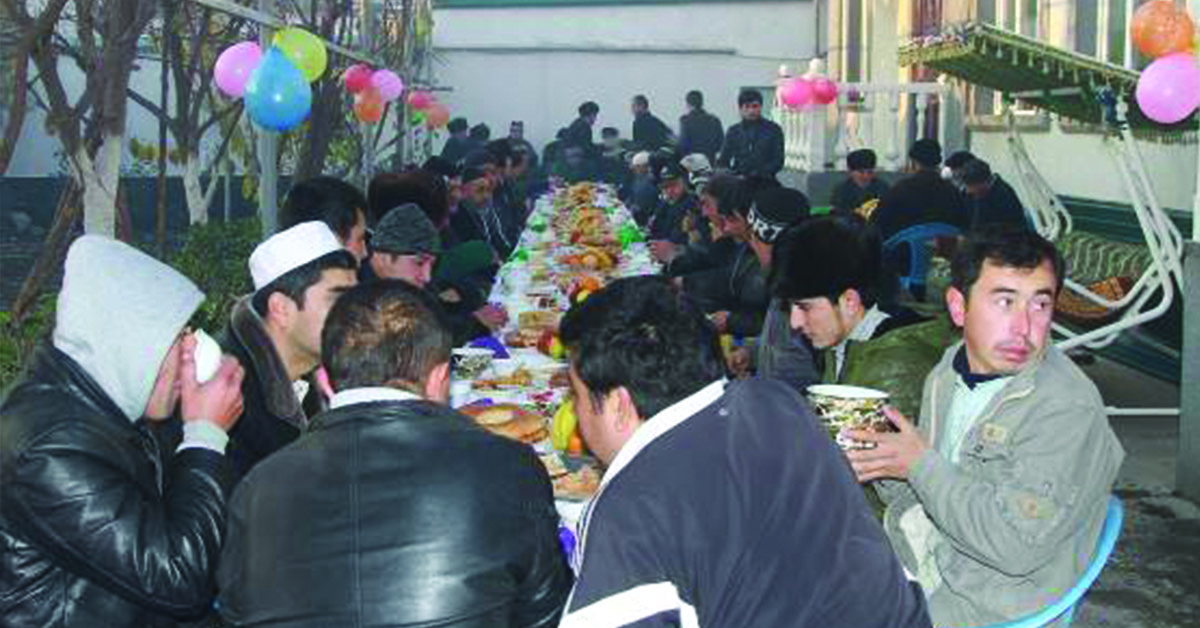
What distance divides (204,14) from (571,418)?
705 centimetres

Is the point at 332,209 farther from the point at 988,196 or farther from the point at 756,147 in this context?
the point at 756,147

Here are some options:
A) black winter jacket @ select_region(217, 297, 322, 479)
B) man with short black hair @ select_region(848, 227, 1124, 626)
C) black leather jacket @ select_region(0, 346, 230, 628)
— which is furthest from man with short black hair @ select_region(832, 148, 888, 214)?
black leather jacket @ select_region(0, 346, 230, 628)

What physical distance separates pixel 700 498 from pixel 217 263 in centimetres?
844

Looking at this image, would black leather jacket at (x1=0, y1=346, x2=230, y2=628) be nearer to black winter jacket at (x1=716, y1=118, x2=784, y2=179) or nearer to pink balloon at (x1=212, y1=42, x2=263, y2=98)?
pink balloon at (x1=212, y1=42, x2=263, y2=98)

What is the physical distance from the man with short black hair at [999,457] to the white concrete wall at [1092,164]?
547 cm

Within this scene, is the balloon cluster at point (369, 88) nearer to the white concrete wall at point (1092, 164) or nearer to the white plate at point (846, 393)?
the white concrete wall at point (1092, 164)

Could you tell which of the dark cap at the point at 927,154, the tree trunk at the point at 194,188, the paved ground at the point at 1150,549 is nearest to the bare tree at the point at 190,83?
the tree trunk at the point at 194,188

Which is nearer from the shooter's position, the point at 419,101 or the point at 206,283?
the point at 206,283

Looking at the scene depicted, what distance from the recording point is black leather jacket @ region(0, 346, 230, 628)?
96.1 inches

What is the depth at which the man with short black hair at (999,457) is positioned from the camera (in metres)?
2.63

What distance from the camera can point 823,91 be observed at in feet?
46.6

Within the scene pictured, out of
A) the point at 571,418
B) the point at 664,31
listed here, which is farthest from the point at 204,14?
the point at 664,31

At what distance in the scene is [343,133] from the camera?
622 inches

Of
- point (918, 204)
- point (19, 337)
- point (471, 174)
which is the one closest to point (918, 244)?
point (918, 204)
